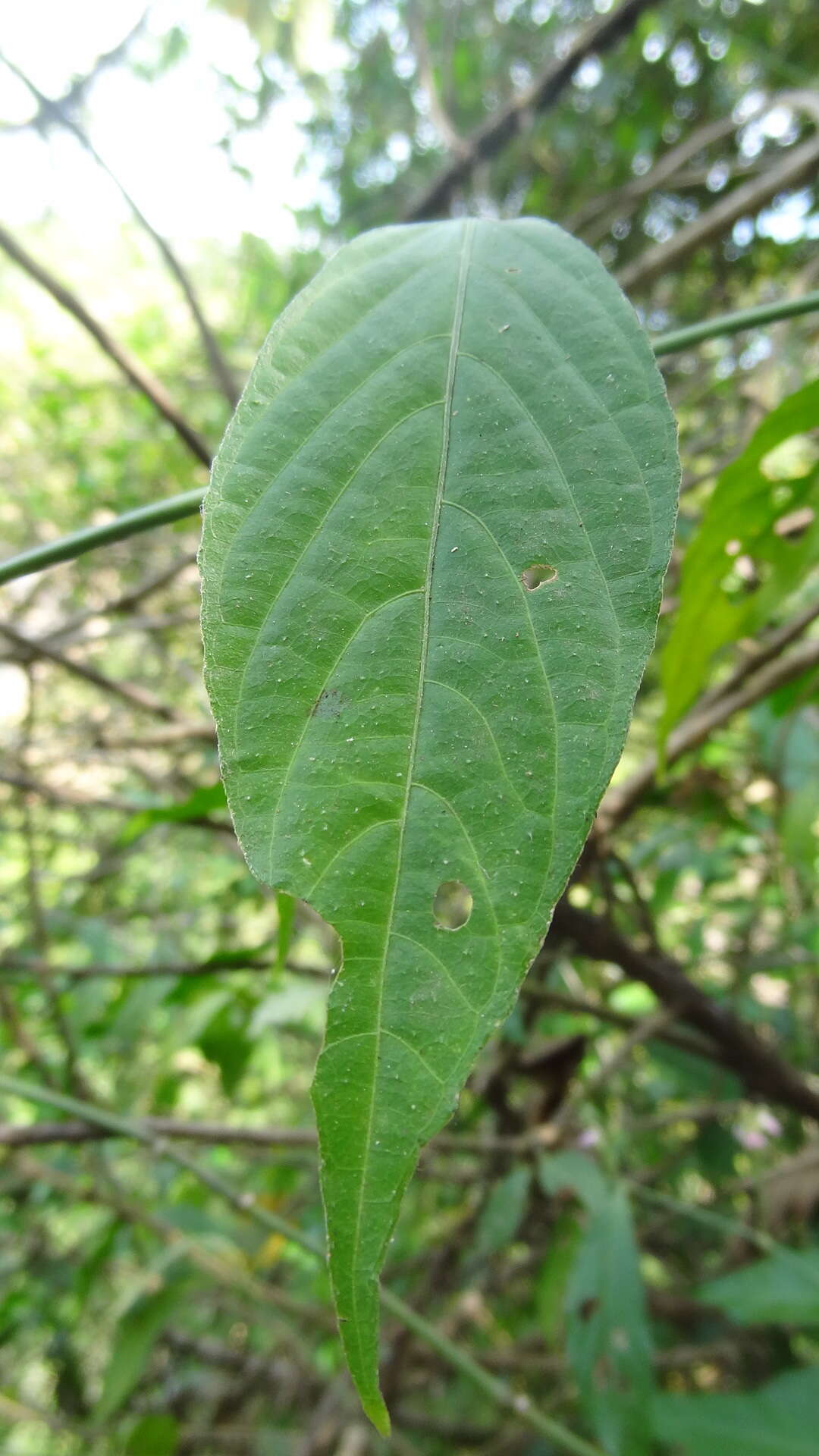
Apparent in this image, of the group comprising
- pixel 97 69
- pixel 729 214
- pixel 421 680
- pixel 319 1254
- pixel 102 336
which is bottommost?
pixel 319 1254

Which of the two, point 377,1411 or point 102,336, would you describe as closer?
point 377,1411

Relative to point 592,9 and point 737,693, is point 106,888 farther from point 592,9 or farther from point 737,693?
point 592,9

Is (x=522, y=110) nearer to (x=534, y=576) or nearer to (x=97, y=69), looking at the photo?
(x=97, y=69)

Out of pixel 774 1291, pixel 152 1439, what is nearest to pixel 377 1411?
pixel 774 1291

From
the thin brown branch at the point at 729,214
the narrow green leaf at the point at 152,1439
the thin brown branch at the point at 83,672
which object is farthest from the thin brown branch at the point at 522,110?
the narrow green leaf at the point at 152,1439

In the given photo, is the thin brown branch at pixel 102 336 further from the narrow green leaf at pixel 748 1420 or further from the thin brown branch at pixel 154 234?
the narrow green leaf at pixel 748 1420

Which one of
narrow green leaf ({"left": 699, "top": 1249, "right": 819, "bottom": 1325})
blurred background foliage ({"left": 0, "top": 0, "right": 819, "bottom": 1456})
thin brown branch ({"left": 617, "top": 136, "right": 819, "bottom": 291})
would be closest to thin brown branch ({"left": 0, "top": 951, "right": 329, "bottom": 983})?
blurred background foliage ({"left": 0, "top": 0, "right": 819, "bottom": 1456})

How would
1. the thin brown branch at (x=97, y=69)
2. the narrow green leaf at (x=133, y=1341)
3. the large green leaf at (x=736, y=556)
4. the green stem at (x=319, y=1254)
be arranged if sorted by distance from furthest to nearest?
the thin brown branch at (x=97, y=69), the narrow green leaf at (x=133, y=1341), the green stem at (x=319, y=1254), the large green leaf at (x=736, y=556)
